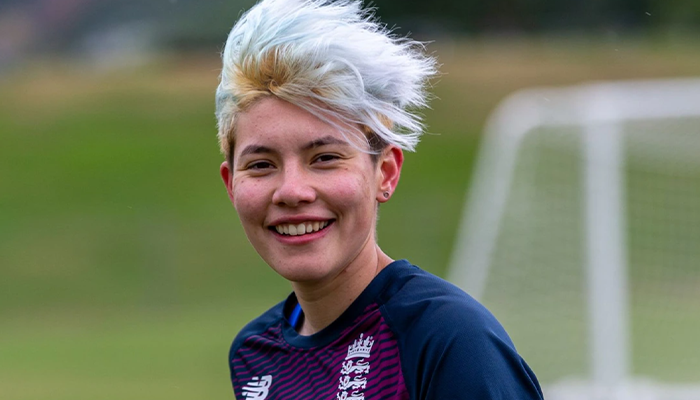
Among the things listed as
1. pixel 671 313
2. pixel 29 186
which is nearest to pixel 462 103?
pixel 29 186

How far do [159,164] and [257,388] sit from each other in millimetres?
24900

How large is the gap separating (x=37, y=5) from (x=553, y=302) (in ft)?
88.8

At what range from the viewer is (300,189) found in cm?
247

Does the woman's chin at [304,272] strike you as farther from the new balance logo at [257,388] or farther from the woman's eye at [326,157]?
the new balance logo at [257,388]

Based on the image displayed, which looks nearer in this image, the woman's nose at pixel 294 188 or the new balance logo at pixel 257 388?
the woman's nose at pixel 294 188

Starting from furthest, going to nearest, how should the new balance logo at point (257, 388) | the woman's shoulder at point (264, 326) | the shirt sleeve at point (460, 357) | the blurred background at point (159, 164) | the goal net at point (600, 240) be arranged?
the blurred background at point (159, 164) < the goal net at point (600, 240) < the woman's shoulder at point (264, 326) < the new balance logo at point (257, 388) < the shirt sleeve at point (460, 357)

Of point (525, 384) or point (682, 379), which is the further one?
point (682, 379)

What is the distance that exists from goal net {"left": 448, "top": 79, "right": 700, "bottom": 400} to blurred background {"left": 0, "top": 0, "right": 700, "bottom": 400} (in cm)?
86

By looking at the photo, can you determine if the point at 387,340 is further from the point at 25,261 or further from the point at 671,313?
the point at 25,261

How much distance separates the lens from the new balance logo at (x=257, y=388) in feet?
9.37

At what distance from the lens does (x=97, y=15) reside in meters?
34.3

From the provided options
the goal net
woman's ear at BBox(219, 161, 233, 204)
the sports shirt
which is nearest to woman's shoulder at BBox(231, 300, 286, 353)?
the sports shirt

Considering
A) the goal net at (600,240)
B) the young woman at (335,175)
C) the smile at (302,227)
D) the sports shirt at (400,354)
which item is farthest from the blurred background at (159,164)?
the smile at (302,227)

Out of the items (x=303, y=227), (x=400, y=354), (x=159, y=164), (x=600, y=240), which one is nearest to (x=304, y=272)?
(x=303, y=227)
